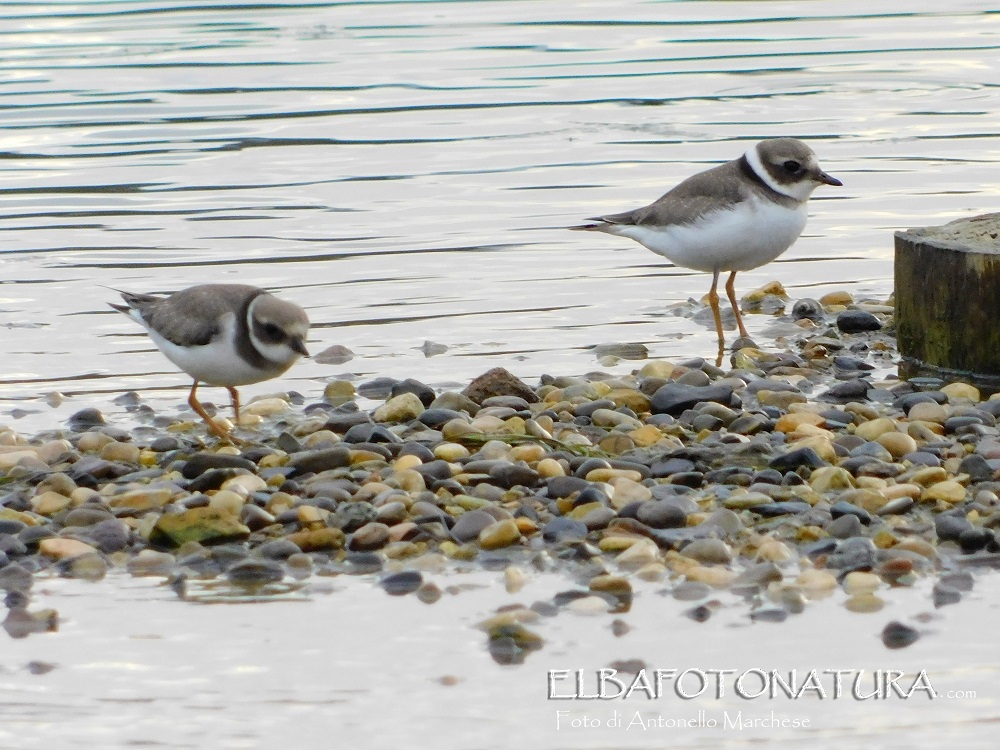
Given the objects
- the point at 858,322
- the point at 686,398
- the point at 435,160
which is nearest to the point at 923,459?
the point at 686,398

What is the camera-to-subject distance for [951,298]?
762 cm

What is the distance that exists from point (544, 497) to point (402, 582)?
0.86m

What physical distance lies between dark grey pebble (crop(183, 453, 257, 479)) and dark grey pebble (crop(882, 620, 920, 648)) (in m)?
2.75

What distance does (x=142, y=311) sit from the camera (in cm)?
750

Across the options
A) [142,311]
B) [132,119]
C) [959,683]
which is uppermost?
[132,119]

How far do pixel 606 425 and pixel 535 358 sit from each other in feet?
5.82

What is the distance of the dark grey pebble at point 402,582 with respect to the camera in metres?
4.97

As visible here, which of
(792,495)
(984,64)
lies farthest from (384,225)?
(984,64)

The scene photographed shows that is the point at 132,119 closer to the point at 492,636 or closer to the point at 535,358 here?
the point at 535,358

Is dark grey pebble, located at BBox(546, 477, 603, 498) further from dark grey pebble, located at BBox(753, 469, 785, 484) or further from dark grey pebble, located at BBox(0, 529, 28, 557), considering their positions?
dark grey pebble, located at BBox(0, 529, 28, 557)

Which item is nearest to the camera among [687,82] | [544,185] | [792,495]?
[792,495]

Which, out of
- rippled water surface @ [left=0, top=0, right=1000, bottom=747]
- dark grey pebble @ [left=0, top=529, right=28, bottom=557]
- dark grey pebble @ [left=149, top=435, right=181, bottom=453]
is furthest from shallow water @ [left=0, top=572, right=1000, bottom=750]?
dark grey pebble @ [left=149, top=435, right=181, bottom=453]

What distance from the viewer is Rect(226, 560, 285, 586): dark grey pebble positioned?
5.11 m

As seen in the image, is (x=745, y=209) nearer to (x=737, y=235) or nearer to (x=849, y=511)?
(x=737, y=235)
